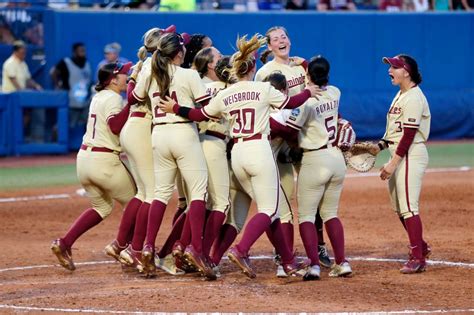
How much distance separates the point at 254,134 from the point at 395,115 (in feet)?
4.61

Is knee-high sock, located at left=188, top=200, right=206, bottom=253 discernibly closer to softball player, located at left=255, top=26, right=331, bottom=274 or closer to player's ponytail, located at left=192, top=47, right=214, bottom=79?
A: softball player, located at left=255, top=26, right=331, bottom=274

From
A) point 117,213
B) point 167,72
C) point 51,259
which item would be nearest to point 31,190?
point 117,213

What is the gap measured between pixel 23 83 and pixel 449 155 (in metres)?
7.72

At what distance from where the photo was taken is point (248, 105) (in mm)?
8016

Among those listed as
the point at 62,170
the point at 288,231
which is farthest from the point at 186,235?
the point at 62,170

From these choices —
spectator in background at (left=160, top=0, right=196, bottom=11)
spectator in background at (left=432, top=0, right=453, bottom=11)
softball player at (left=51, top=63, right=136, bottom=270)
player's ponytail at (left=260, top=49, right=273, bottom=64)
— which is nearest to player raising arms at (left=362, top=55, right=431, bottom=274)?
player's ponytail at (left=260, top=49, right=273, bottom=64)

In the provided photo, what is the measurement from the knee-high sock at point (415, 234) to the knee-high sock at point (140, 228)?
219 cm

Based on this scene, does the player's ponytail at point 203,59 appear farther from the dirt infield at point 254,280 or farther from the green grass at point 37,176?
the green grass at point 37,176

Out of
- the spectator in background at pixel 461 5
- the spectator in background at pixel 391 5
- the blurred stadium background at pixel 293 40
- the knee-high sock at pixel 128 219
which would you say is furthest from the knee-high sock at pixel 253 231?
the spectator in background at pixel 461 5

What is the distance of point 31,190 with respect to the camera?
1468cm

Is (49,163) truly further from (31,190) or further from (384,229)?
(384,229)

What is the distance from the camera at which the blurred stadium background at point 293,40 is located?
18.7m

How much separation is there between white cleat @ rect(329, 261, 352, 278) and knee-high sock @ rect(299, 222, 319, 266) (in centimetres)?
22

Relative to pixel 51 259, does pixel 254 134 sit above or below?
above
